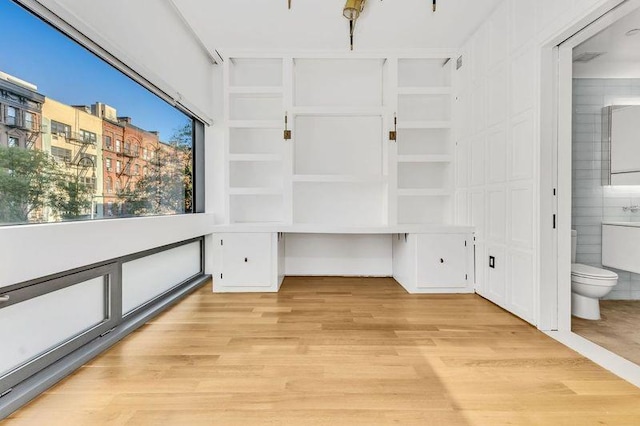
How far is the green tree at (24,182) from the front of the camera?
4.65 ft

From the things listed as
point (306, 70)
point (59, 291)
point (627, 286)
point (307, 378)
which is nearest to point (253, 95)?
point (306, 70)

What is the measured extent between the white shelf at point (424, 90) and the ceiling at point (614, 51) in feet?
4.52

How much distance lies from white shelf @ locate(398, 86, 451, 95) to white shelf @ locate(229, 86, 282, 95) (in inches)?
56.4

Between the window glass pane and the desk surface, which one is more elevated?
the window glass pane

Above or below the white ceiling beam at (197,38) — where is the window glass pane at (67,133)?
below

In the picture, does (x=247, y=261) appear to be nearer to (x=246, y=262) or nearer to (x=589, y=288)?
(x=246, y=262)

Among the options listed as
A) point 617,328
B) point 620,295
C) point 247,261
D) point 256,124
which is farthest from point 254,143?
point 620,295

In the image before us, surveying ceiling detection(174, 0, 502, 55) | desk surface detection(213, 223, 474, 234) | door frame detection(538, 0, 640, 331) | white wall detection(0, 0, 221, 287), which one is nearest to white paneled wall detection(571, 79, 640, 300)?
door frame detection(538, 0, 640, 331)

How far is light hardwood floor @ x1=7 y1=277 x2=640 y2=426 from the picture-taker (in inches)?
54.1

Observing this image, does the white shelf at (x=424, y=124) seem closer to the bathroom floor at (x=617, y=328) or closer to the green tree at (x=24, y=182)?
the bathroom floor at (x=617, y=328)

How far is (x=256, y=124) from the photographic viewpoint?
354 centimetres

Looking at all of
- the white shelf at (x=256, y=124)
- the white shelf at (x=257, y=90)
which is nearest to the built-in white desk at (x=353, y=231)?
the white shelf at (x=256, y=124)

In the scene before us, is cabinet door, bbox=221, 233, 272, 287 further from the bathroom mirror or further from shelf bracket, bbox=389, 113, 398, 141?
the bathroom mirror

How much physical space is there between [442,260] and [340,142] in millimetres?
1886
